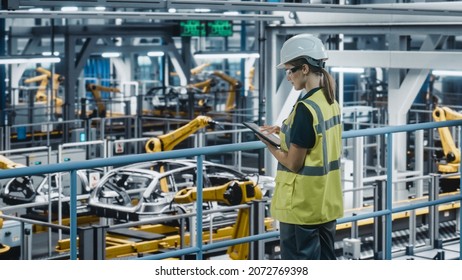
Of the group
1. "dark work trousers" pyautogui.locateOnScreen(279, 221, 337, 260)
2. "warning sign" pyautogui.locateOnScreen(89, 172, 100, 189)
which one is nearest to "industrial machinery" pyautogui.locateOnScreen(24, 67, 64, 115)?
"warning sign" pyautogui.locateOnScreen(89, 172, 100, 189)

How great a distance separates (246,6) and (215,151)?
3.42 m

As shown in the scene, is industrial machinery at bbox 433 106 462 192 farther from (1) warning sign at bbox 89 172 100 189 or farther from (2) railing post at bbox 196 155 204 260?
(2) railing post at bbox 196 155 204 260

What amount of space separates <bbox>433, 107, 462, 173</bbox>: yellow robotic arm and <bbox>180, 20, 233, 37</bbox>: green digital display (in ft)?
26.4

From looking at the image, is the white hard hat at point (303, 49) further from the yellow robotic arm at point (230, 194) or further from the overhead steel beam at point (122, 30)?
the overhead steel beam at point (122, 30)

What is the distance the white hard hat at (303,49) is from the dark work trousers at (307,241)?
0.96 metres

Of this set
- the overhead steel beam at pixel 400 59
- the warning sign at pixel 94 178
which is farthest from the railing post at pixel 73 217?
the warning sign at pixel 94 178

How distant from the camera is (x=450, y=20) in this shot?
36.1ft

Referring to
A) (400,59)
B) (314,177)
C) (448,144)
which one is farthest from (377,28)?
(314,177)

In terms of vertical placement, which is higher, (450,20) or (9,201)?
(450,20)

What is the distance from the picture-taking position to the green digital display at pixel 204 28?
888 inches

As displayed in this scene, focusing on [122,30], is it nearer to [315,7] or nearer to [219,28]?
[219,28]

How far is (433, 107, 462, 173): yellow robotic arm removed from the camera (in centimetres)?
1558
